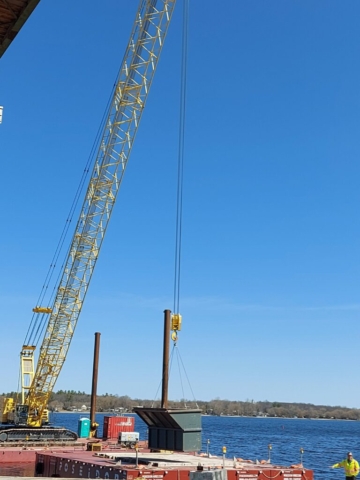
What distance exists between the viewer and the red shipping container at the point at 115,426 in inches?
2142

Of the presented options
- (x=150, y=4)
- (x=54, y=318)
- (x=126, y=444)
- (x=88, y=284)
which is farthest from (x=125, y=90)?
(x=126, y=444)

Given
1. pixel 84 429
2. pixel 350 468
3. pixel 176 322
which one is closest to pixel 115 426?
pixel 84 429

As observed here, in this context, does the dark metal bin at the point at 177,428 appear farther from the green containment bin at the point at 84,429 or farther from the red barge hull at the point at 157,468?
the green containment bin at the point at 84,429

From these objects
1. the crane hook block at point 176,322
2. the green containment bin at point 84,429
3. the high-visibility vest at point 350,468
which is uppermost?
the crane hook block at point 176,322

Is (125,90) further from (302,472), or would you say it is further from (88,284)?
(302,472)

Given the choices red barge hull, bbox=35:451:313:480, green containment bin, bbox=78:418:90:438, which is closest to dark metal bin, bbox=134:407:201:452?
red barge hull, bbox=35:451:313:480

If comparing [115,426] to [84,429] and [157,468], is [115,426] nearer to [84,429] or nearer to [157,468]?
[84,429]

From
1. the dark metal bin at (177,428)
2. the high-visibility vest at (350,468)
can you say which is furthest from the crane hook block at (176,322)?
the high-visibility vest at (350,468)

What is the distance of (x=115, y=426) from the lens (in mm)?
54906

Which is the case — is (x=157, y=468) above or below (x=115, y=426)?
above

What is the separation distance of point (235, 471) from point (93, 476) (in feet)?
24.0

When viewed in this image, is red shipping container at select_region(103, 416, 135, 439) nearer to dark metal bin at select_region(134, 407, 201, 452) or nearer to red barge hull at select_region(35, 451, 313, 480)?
red barge hull at select_region(35, 451, 313, 480)

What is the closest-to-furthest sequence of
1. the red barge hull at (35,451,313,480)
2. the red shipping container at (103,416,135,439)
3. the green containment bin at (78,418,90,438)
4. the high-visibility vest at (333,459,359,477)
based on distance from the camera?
the high-visibility vest at (333,459,359,477) < the red barge hull at (35,451,313,480) < the red shipping container at (103,416,135,439) < the green containment bin at (78,418,90,438)

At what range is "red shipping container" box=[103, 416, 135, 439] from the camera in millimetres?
54406
